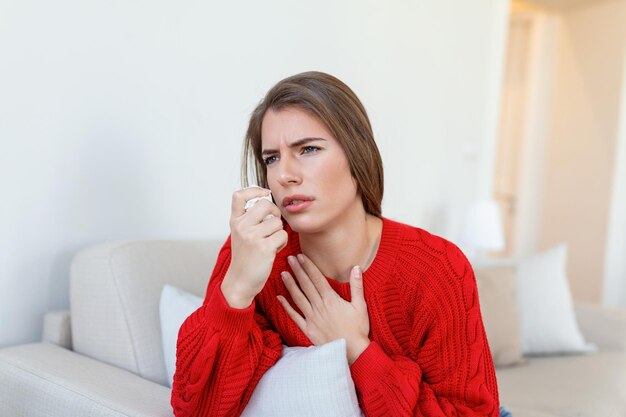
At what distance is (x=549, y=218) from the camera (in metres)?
4.97

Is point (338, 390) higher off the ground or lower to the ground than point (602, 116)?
lower

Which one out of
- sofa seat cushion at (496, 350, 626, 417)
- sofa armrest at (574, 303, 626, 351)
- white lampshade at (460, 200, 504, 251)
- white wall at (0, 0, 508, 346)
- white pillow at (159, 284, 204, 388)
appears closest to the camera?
white pillow at (159, 284, 204, 388)

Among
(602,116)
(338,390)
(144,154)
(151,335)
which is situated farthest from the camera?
(602,116)

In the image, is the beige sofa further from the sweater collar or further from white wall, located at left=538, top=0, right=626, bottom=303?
white wall, located at left=538, top=0, right=626, bottom=303

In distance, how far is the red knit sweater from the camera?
1168mm

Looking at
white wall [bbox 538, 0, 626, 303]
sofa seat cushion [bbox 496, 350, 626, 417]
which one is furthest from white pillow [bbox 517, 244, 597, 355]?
white wall [bbox 538, 0, 626, 303]

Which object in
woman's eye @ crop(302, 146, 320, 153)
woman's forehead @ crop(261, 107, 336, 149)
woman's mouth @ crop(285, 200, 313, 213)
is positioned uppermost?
woman's forehead @ crop(261, 107, 336, 149)

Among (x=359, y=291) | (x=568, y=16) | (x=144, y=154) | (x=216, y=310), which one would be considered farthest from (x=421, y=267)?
(x=568, y=16)

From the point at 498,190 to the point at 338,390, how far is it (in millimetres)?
3991

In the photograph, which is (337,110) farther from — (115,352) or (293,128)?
(115,352)

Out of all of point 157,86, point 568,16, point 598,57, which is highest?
point 568,16

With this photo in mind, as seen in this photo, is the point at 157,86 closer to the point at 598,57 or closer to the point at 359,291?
the point at 359,291

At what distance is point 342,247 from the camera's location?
1.33 m

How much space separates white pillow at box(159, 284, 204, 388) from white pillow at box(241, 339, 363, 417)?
1.13 feet
